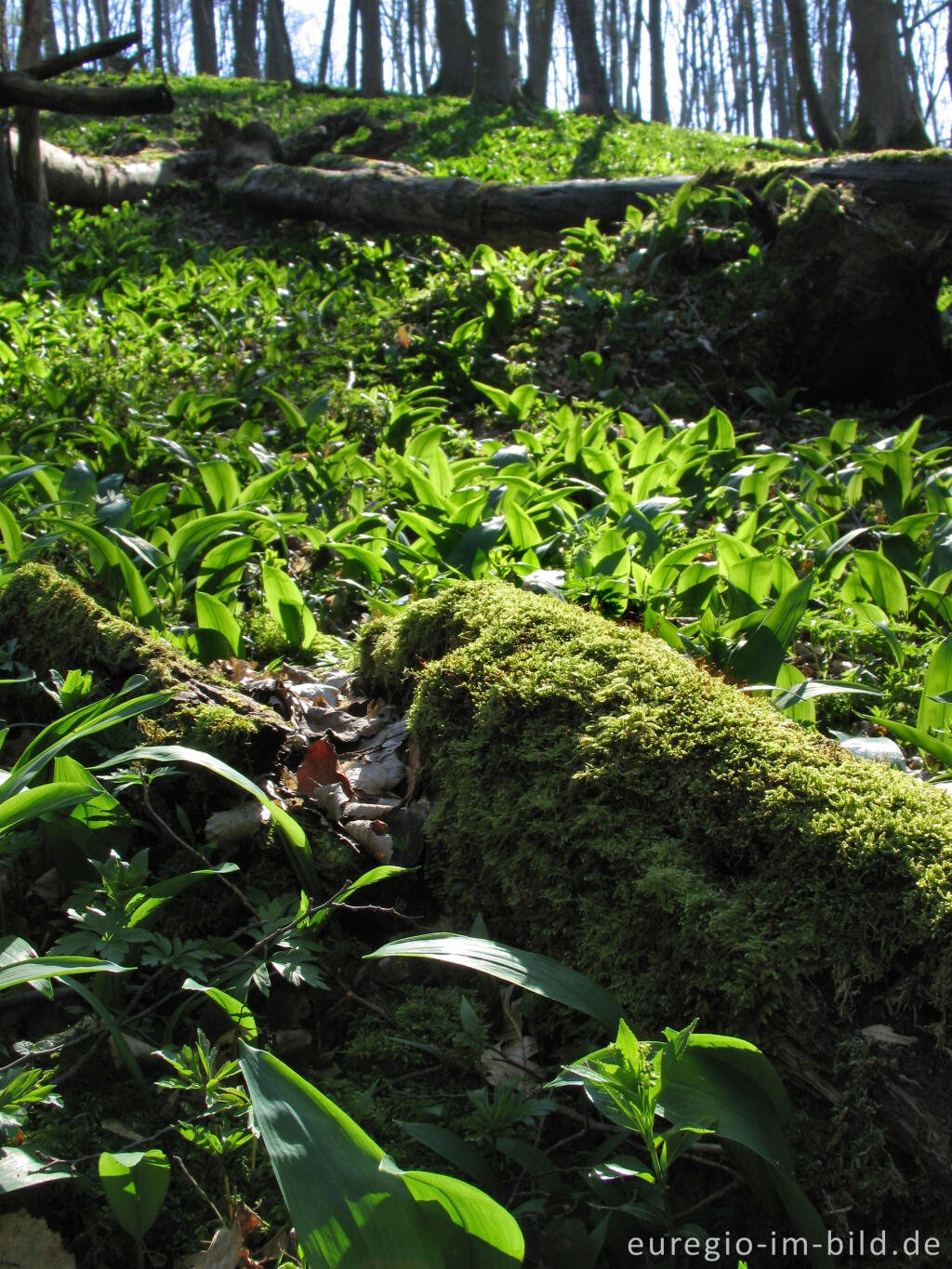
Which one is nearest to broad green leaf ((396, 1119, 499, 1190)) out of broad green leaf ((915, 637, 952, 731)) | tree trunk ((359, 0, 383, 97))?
broad green leaf ((915, 637, 952, 731))

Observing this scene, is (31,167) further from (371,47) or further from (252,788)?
(371,47)

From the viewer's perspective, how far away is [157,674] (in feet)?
6.72

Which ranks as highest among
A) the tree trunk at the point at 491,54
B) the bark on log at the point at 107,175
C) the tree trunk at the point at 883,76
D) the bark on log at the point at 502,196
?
the tree trunk at the point at 491,54

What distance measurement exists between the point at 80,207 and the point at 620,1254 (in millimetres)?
10821

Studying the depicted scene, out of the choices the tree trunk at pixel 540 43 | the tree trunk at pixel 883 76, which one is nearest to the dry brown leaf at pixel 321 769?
the tree trunk at pixel 883 76

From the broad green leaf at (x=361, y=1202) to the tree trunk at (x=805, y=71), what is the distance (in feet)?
51.8

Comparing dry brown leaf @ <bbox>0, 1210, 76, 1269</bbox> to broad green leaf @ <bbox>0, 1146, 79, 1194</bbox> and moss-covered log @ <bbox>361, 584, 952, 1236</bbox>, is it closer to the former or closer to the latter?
broad green leaf @ <bbox>0, 1146, 79, 1194</bbox>

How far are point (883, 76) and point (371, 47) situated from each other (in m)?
13.8

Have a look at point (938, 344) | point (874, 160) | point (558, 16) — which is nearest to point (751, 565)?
point (938, 344)

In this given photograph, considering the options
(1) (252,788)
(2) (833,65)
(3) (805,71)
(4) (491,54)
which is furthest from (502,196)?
(2) (833,65)

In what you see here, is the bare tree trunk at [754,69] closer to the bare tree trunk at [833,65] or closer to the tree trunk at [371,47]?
the bare tree trunk at [833,65]

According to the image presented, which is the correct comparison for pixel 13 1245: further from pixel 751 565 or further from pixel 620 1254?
pixel 751 565

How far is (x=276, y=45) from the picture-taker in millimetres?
26531

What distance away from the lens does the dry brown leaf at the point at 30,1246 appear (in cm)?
118
